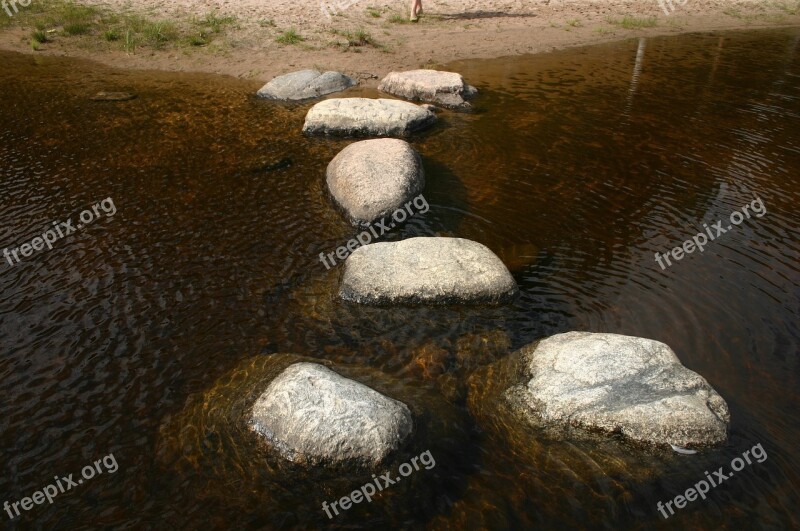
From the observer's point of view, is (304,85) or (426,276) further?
(304,85)

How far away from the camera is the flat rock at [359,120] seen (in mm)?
15250

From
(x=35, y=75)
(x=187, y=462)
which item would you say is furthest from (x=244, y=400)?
(x=35, y=75)

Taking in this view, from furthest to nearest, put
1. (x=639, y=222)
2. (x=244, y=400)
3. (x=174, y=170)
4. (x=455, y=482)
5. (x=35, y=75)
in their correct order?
(x=35, y=75) < (x=174, y=170) < (x=639, y=222) < (x=244, y=400) < (x=455, y=482)

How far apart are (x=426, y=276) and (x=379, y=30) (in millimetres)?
18663

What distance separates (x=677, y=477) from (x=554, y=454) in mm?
1260

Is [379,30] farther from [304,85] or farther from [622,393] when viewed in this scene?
[622,393]

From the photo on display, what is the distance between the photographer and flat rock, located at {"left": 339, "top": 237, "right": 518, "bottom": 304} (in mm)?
8797

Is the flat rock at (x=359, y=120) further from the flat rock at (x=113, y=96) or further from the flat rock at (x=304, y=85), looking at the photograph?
the flat rock at (x=113, y=96)

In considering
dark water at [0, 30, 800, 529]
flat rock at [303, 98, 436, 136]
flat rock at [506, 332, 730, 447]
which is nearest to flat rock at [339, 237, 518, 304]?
dark water at [0, 30, 800, 529]

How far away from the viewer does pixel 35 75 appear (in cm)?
2019

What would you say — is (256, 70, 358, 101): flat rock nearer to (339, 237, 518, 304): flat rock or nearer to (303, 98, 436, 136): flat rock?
(303, 98, 436, 136): flat rock

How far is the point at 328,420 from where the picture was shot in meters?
6.18

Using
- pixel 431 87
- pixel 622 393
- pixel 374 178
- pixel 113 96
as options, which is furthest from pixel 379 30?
pixel 622 393

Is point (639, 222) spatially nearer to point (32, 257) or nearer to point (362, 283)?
point (362, 283)
